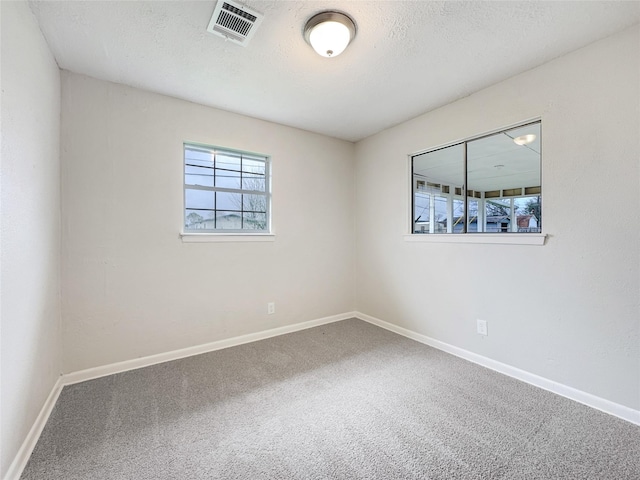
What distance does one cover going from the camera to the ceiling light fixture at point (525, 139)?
228 cm

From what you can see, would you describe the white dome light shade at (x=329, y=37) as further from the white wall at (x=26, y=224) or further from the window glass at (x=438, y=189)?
the window glass at (x=438, y=189)

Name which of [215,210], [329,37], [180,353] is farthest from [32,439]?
[329,37]

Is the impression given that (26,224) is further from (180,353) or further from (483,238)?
(483,238)

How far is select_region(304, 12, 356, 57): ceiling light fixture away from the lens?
1664mm

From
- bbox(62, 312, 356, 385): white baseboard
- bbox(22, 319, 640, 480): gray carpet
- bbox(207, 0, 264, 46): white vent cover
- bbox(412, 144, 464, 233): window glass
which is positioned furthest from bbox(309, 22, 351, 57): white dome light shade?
bbox(62, 312, 356, 385): white baseboard

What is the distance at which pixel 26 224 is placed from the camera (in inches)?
62.9

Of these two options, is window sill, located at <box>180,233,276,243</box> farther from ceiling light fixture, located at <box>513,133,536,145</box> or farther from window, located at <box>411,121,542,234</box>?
→ ceiling light fixture, located at <box>513,133,536,145</box>

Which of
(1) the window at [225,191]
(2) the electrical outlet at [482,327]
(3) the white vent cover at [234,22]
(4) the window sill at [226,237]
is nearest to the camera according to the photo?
(3) the white vent cover at [234,22]

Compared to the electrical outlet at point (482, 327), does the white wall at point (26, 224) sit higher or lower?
higher

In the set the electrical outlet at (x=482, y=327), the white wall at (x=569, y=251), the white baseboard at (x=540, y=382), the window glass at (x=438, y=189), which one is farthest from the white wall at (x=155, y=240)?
the electrical outlet at (x=482, y=327)

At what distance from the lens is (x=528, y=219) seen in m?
2.30

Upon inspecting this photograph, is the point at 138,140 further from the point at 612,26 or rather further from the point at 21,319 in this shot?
the point at 612,26

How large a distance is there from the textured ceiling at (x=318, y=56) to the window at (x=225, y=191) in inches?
21.6

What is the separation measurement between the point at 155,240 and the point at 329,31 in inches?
86.5
